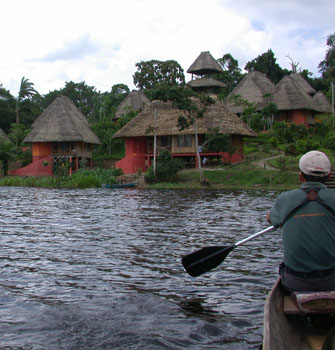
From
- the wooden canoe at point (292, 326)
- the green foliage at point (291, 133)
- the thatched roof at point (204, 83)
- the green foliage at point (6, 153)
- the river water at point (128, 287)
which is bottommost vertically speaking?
the river water at point (128, 287)

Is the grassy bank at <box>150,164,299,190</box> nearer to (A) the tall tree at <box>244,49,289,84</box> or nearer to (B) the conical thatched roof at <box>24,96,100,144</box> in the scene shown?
(B) the conical thatched roof at <box>24,96,100,144</box>

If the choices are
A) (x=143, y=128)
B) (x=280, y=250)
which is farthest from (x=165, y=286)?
(x=143, y=128)

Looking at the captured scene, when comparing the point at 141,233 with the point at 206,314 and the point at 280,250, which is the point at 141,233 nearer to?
the point at 280,250

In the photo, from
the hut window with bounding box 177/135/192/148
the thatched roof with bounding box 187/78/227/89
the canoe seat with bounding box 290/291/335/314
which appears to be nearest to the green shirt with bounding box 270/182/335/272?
the canoe seat with bounding box 290/291/335/314

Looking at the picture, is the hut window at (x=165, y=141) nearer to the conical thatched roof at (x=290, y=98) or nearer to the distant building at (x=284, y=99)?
the distant building at (x=284, y=99)

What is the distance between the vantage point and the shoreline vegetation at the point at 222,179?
2762 cm

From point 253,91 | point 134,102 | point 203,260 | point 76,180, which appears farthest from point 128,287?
point 134,102

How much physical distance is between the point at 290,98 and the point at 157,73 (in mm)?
16587

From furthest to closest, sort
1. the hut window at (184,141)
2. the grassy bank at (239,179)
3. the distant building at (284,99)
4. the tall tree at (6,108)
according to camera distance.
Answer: the tall tree at (6,108) < the distant building at (284,99) < the hut window at (184,141) < the grassy bank at (239,179)

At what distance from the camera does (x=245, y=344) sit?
498 centimetres

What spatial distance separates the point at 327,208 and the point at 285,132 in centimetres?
3250

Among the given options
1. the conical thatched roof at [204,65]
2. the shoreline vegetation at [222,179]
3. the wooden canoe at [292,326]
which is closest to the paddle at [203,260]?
the wooden canoe at [292,326]

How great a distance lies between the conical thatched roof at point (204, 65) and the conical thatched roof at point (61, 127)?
38.9ft

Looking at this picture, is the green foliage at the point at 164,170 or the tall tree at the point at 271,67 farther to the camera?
the tall tree at the point at 271,67
